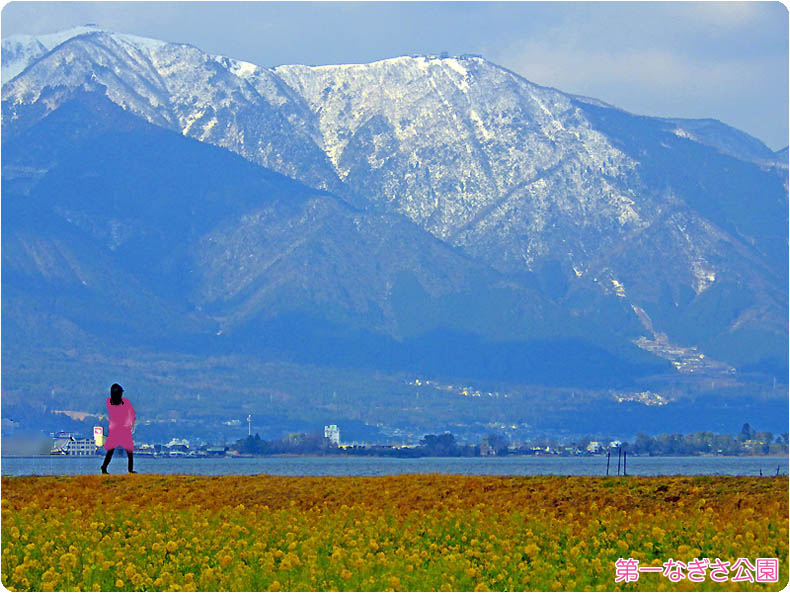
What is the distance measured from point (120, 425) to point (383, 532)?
10.7 metres

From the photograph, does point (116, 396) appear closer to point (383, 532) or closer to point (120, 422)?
point (120, 422)

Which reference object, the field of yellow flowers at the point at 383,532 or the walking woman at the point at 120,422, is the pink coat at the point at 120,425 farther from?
the field of yellow flowers at the point at 383,532

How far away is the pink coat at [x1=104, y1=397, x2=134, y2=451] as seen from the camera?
39781 mm

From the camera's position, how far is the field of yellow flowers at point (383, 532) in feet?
92.7

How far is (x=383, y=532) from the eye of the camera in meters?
32.4

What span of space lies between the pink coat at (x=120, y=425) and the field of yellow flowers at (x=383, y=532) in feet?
3.83

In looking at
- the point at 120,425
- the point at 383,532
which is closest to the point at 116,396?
the point at 120,425

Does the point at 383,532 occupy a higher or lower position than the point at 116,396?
lower

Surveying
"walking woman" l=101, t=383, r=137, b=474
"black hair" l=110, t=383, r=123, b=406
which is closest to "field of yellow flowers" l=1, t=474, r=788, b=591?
"walking woman" l=101, t=383, r=137, b=474

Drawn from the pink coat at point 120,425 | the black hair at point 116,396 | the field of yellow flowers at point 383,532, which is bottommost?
the field of yellow flowers at point 383,532

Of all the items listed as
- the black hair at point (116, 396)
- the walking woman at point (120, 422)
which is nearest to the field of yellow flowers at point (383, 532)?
the walking woman at point (120, 422)

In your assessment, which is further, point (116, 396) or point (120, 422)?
point (120, 422)

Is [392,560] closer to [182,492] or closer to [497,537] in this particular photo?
[497,537]

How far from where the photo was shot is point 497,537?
104 ft
